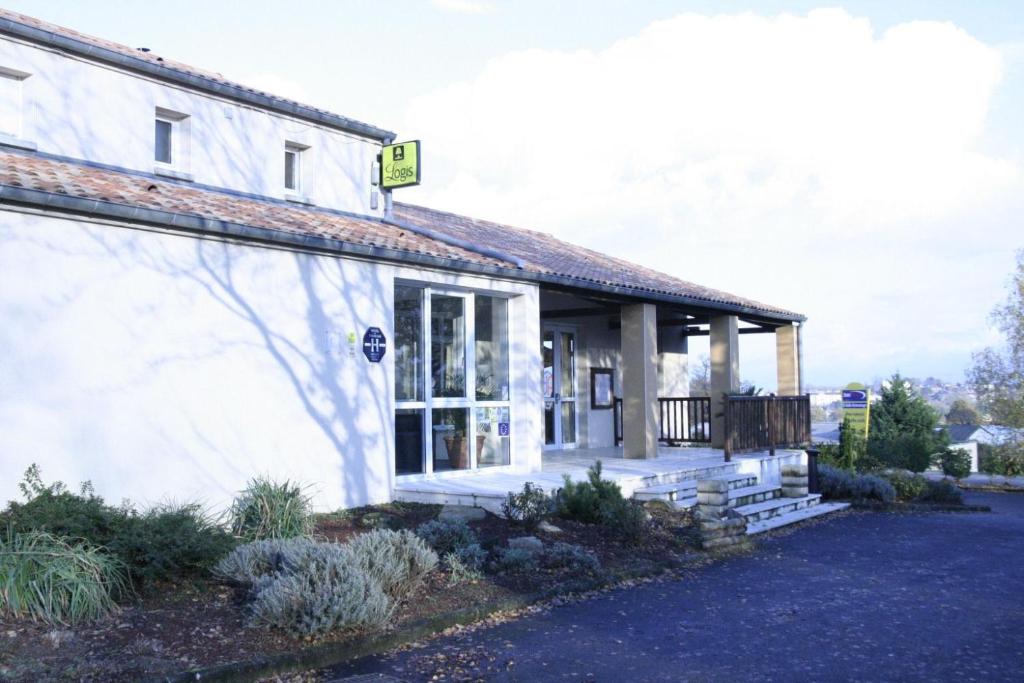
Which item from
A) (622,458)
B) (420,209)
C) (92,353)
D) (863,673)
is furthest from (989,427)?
(92,353)

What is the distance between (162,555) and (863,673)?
5079 millimetres

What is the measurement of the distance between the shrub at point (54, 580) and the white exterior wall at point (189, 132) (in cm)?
573

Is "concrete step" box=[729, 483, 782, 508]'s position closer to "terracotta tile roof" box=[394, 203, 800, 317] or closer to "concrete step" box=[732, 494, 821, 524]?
"concrete step" box=[732, 494, 821, 524]

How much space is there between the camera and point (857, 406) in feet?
81.3

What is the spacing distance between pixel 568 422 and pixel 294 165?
312 inches

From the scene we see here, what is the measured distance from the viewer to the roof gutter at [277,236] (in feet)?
27.2

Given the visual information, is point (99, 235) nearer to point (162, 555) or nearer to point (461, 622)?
point (162, 555)

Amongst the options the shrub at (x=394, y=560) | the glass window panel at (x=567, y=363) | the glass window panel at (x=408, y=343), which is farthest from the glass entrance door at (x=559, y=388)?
the shrub at (x=394, y=560)

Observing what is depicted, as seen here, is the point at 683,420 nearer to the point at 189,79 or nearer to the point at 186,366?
the point at 189,79

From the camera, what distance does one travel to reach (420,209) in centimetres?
1828

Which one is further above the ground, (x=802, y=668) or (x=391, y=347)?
(x=391, y=347)

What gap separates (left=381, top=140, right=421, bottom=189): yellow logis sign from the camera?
46.1 feet

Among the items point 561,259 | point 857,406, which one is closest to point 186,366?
point 561,259

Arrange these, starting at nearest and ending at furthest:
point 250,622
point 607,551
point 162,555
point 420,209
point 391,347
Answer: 1. point 250,622
2. point 162,555
3. point 607,551
4. point 391,347
5. point 420,209
